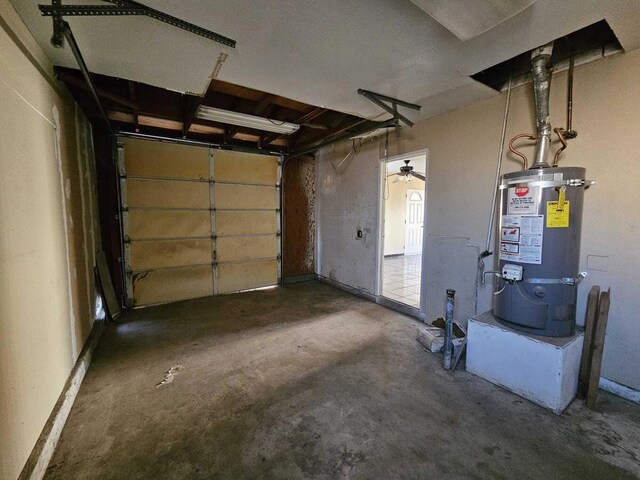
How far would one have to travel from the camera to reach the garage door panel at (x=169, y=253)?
12.8 feet

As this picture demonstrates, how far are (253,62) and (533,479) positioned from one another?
295 cm

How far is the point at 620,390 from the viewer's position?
1949 millimetres

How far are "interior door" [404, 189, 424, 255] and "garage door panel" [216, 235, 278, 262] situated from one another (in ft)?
15.8

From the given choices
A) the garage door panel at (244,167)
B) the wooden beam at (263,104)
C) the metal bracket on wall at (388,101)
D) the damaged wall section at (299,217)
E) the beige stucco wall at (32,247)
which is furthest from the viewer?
the damaged wall section at (299,217)

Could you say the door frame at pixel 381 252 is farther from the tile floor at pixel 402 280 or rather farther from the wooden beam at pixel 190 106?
the wooden beam at pixel 190 106

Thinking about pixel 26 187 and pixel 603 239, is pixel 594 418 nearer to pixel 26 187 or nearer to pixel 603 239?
pixel 603 239

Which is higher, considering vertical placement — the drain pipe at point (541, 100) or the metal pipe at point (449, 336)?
the drain pipe at point (541, 100)

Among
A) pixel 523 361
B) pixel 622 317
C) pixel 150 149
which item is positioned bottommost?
pixel 523 361

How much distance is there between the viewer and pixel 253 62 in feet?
6.36

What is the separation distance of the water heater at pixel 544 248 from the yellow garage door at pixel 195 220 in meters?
3.78

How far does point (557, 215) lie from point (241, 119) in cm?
311

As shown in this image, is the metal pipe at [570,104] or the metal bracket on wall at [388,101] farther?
the metal bracket on wall at [388,101]

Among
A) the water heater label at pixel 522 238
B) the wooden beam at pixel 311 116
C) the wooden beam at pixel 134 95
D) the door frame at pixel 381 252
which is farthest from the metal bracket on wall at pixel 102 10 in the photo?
the door frame at pixel 381 252

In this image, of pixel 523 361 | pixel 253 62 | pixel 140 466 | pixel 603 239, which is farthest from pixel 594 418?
pixel 253 62
